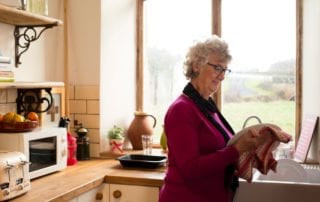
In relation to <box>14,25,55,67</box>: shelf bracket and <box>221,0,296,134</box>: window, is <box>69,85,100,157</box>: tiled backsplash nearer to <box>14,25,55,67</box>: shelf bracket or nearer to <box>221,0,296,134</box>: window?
<box>14,25,55,67</box>: shelf bracket

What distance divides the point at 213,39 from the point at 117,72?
1.33 metres

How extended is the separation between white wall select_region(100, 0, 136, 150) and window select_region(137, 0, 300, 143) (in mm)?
134

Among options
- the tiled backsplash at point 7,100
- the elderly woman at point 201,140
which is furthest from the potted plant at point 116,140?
the elderly woman at point 201,140

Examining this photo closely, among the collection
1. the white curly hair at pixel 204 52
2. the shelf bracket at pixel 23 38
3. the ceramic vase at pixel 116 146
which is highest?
the shelf bracket at pixel 23 38

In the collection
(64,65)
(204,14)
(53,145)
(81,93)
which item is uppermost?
(204,14)

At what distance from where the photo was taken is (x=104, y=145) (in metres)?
2.91

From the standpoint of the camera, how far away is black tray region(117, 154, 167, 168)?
2451 millimetres

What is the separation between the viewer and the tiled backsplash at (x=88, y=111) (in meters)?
2.85

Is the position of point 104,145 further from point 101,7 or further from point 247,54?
point 247,54

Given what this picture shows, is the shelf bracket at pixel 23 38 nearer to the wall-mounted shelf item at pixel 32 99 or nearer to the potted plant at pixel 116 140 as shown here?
the wall-mounted shelf item at pixel 32 99

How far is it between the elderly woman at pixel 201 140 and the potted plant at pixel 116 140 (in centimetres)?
109

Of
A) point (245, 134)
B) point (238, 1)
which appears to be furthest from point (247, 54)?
point (245, 134)

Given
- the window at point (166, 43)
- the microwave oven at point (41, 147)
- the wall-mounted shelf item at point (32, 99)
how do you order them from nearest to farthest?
the microwave oven at point (41, 147) → the wall-mounted shelf item at point (32, 99) → the window at point (166, 43)

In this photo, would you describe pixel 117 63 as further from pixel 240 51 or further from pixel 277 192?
pixel 277 192
